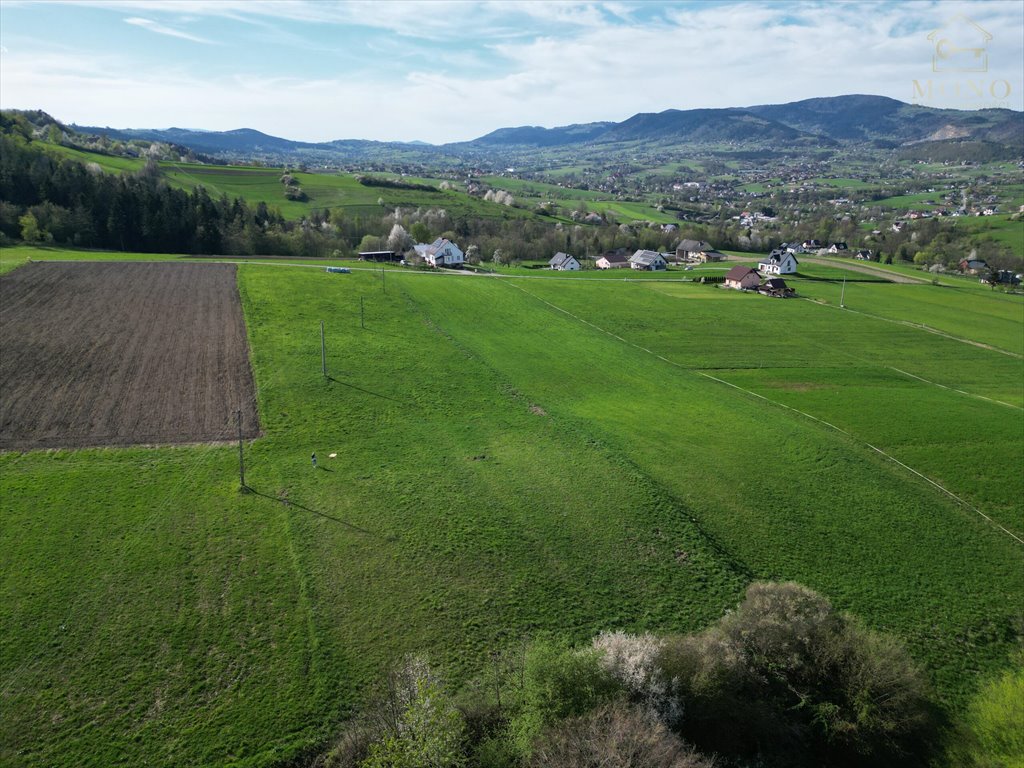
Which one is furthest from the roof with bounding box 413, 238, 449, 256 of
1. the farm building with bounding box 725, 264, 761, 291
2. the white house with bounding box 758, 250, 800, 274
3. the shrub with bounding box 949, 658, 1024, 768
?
the shrub with bounding box 949, 658, 1024, 768

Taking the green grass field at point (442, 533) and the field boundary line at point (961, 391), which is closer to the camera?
the green grass field at point (442, 533)

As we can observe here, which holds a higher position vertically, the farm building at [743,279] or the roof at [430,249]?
the roof at [430,249]

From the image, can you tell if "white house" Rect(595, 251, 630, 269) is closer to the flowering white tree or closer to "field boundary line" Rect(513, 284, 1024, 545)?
the flowering white tree

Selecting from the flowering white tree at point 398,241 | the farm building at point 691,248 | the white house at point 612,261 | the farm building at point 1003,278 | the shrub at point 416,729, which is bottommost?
the shrub at point 416,729

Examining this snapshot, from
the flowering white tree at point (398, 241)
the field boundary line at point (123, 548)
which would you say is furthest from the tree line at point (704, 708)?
the flowering white tree at point (398, 241)

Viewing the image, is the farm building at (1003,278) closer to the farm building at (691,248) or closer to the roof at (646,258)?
the farm building at (691,248)

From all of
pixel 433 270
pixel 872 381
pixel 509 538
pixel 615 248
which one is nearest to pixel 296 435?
pixel 509 538
